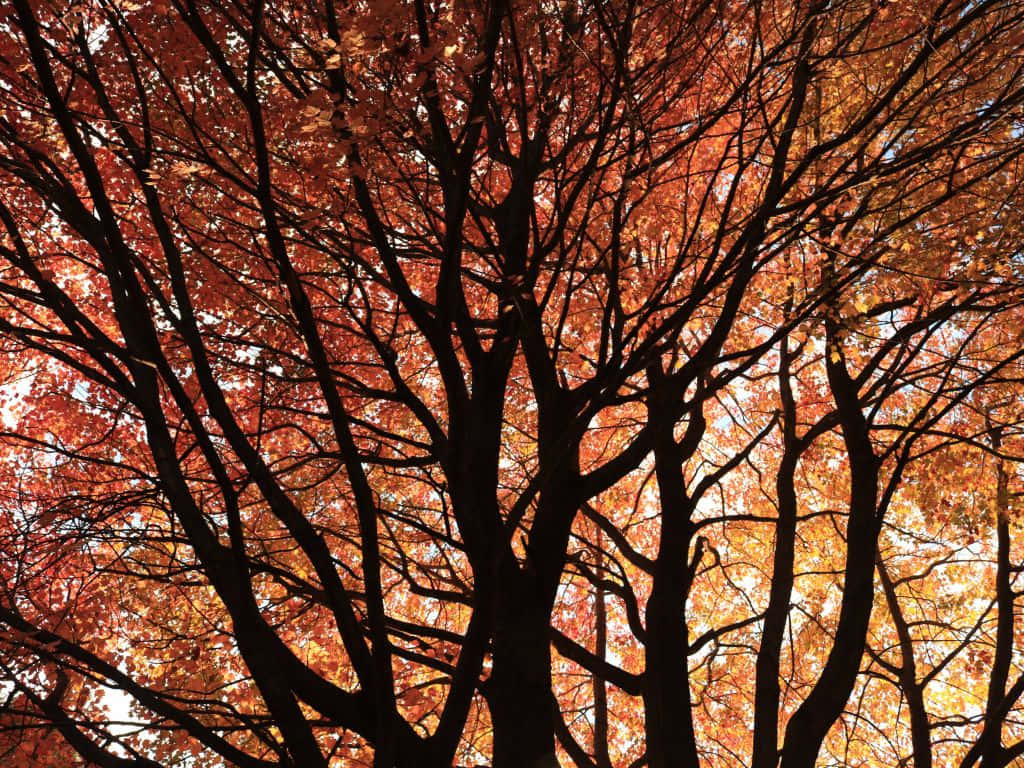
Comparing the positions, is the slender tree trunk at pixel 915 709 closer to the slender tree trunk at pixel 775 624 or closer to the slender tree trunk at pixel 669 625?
the slender tree trunk at pixel 775 624

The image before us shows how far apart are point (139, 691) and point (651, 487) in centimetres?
1104

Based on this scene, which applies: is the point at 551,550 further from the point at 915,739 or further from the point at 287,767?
the point at 915,739

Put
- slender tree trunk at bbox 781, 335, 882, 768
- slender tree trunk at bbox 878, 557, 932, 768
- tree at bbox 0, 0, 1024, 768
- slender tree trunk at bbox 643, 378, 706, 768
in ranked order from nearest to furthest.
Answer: tree at bbox 0, 0, 1024, 768, slender tree trunk at bbox 781, 335, 882, 768, slender tree trunk at bbox 643, 378, 706, 768, slender tree trunk at bbox 878, 557, 932, 768

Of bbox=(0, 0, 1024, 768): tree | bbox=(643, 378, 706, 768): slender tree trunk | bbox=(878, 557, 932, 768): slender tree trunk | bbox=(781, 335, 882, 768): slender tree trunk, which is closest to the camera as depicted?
bbox=(0, 0, 1024, 768): tree

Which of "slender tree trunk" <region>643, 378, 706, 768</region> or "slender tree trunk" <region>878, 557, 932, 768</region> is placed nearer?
"slender tree trunk" <region>643, 378, 706, 768</region>

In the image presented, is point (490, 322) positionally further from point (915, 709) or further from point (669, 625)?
point (915, 709)

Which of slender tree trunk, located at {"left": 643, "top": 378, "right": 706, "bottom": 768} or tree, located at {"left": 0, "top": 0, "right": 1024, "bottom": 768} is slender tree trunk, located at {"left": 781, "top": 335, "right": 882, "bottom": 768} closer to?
tree, located at {"left": 0, "top": 0, "right": 1024, "bottom": 768}

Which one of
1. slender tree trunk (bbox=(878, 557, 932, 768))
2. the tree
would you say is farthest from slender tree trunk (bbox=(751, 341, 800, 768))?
slender tree trunk (bbox=(878, 557, 932, 768))

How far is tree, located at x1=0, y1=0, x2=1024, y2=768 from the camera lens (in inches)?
147

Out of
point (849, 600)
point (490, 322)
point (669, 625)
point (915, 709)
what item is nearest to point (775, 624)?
point (849, 600)

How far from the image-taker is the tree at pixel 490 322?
3.74 metres

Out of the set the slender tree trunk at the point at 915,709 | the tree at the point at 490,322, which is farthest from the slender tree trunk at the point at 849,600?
the slender tree trunk at the point at 915,709

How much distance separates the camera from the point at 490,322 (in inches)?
263

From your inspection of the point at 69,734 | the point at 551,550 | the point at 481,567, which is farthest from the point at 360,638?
the point at 551,550
